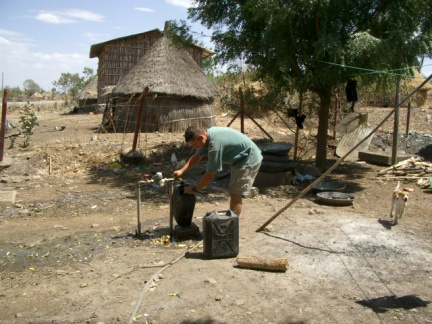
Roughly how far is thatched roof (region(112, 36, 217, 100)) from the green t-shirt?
10.2m

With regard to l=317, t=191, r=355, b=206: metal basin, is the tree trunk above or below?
above

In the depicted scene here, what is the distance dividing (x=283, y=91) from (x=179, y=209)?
593 centimetres

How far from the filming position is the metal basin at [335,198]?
6.84m

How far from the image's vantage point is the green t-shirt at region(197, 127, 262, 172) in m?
4.38

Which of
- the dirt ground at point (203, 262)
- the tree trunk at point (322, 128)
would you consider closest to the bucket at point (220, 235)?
the dirt ground at point (203, 262)

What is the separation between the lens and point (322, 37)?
24.5 ft

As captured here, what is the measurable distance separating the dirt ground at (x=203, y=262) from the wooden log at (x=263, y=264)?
5 cm

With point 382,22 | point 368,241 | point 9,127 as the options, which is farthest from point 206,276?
point 9,127

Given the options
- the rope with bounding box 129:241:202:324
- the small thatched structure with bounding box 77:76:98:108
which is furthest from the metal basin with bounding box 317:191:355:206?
the small thatched structure with bounding box 77:76:98:108

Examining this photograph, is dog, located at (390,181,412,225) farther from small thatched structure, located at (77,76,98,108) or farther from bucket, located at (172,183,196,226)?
small thatched structure, located at (77,76,98,108)

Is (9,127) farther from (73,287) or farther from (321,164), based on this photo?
(73,287)

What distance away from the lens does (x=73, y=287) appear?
381cm

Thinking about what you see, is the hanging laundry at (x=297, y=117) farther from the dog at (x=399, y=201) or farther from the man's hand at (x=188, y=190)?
the man's hand at (x=188, y=190)

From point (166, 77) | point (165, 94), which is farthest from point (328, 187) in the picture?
point (166, 77)
